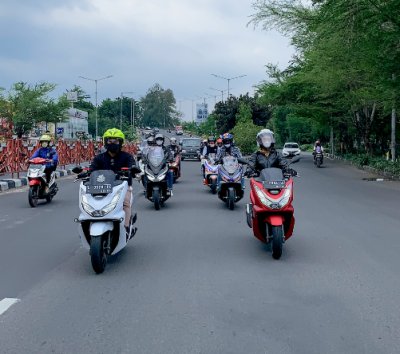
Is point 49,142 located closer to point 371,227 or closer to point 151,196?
point 151,196

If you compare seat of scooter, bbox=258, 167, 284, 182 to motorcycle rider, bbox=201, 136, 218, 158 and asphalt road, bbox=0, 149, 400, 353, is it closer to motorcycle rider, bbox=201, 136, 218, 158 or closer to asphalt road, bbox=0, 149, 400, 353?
asphalt road, bbox=0, 149, 400, 353

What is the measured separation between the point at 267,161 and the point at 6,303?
453 centimetres

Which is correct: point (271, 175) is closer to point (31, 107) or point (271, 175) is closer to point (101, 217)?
point (101, 217)

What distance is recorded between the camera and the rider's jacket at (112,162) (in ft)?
26.7

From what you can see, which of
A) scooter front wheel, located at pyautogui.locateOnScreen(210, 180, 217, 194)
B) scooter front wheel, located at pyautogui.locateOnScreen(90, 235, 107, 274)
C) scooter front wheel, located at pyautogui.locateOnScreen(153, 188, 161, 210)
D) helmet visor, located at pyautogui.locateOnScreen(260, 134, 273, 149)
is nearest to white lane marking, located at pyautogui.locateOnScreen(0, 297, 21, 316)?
scooter front wheel, located at pyautogui.locateOnScreen(90, 235, 107, 274)

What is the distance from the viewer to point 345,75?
2769cm

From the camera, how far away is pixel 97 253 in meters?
6.61

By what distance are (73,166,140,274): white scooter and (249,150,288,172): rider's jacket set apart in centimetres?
225

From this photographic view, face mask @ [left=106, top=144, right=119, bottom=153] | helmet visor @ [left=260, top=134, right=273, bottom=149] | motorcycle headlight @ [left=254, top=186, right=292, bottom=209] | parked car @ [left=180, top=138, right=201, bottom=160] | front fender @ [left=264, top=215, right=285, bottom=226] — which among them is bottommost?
parked car @ [left=180, top=138, right=201, bottom=160]

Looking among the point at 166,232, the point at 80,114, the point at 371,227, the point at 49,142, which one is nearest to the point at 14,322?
the point at 166,232

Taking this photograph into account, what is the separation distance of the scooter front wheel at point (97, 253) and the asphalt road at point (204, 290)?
113 mm

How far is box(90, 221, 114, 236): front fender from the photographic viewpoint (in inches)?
263

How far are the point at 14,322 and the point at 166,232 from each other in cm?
500

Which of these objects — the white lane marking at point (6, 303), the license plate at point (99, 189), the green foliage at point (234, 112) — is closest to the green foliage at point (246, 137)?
the green foliage at point (234, 112)
